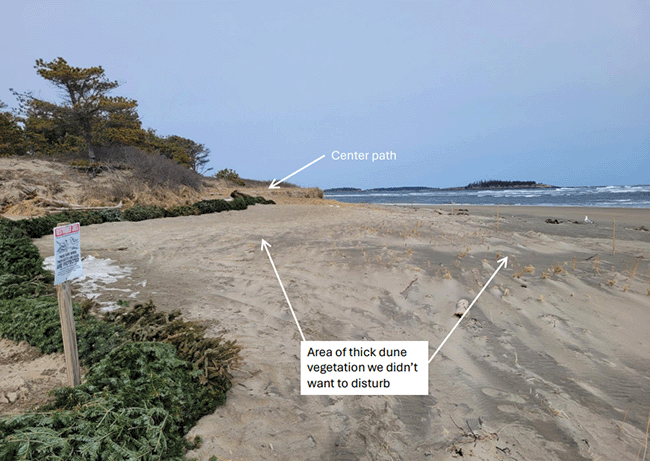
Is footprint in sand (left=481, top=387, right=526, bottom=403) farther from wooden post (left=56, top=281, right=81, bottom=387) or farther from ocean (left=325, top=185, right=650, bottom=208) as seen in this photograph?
ocean (left=325, top=185, right=650, bottom=208)

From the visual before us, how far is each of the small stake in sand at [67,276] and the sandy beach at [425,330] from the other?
1.05 m

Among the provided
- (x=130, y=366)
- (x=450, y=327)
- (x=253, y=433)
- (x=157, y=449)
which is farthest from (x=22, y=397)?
(x=450, y=327)

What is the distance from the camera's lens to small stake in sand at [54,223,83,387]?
8.00ft

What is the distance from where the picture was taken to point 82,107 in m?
21.0

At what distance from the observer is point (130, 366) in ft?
8.71

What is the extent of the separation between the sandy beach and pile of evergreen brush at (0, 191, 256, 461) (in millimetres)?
277

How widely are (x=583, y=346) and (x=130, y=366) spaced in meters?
5.10

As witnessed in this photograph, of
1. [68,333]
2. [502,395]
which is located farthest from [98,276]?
[502,395]

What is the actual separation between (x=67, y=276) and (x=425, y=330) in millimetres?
4058

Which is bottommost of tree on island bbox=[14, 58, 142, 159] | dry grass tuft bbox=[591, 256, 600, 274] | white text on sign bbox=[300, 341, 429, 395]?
white text on sign bbox=[300, 341, 429, 395]

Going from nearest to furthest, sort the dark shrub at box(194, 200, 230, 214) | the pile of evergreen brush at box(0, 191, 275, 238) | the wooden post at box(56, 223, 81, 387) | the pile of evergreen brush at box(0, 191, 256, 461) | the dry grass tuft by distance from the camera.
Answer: the pile of evergreen brush at box(0, 191, 256, 461) < the wooden post at box(56, 223, 81, 387) < the dry grass tuft < the pile of evergreen brush at box(0, 191, 275, 238) < the dark shrub at box(194, 200, 230, 214)

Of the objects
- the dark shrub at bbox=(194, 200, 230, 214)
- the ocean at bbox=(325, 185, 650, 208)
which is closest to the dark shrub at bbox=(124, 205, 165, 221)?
the dark shrub at bbox=(194, 200, 230, 214)

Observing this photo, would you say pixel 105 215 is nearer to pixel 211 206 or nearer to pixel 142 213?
pixel 142 213

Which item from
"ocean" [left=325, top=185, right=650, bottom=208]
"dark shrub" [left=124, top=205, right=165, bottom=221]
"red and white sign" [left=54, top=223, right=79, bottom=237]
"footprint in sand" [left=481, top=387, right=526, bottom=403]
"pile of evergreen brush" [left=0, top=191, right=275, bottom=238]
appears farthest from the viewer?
"ocean" [left=325, top=185, right=650, bottom=208]
